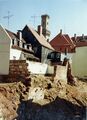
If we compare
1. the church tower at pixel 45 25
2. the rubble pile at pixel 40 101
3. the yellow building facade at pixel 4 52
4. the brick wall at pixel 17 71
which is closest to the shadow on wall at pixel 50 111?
the rubble pile at pixel 40 101

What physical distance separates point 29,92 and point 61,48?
30.7 meters

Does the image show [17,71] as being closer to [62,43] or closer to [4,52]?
[4,52]

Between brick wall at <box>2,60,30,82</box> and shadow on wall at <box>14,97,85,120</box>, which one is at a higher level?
brick wall at <box>2,60,30,82</box>

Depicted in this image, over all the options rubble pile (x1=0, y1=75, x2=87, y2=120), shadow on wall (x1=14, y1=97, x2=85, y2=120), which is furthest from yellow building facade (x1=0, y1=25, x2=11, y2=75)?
shadow on wall (x1=14, y1=97, x2=85, y2=120)

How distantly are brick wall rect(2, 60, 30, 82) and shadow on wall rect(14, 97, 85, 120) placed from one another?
4.47 metres

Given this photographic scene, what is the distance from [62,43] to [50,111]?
31.9 metres

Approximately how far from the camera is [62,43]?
68500 mm

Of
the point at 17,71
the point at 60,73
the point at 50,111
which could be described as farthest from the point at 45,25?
the point at 50,111

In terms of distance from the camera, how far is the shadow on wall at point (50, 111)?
36438 millimetres

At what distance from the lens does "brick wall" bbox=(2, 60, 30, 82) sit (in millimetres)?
41531

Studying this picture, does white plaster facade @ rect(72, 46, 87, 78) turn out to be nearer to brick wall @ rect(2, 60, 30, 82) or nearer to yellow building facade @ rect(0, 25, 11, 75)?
yellow building facade @ rect(0, 25, 11, 75)

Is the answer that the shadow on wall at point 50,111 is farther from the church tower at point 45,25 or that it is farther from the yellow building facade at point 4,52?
the church tower at point 45,25

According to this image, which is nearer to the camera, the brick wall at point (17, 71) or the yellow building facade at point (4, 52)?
the brick wall at point (17, 71)

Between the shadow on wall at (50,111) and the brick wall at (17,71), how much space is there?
4472 mm
